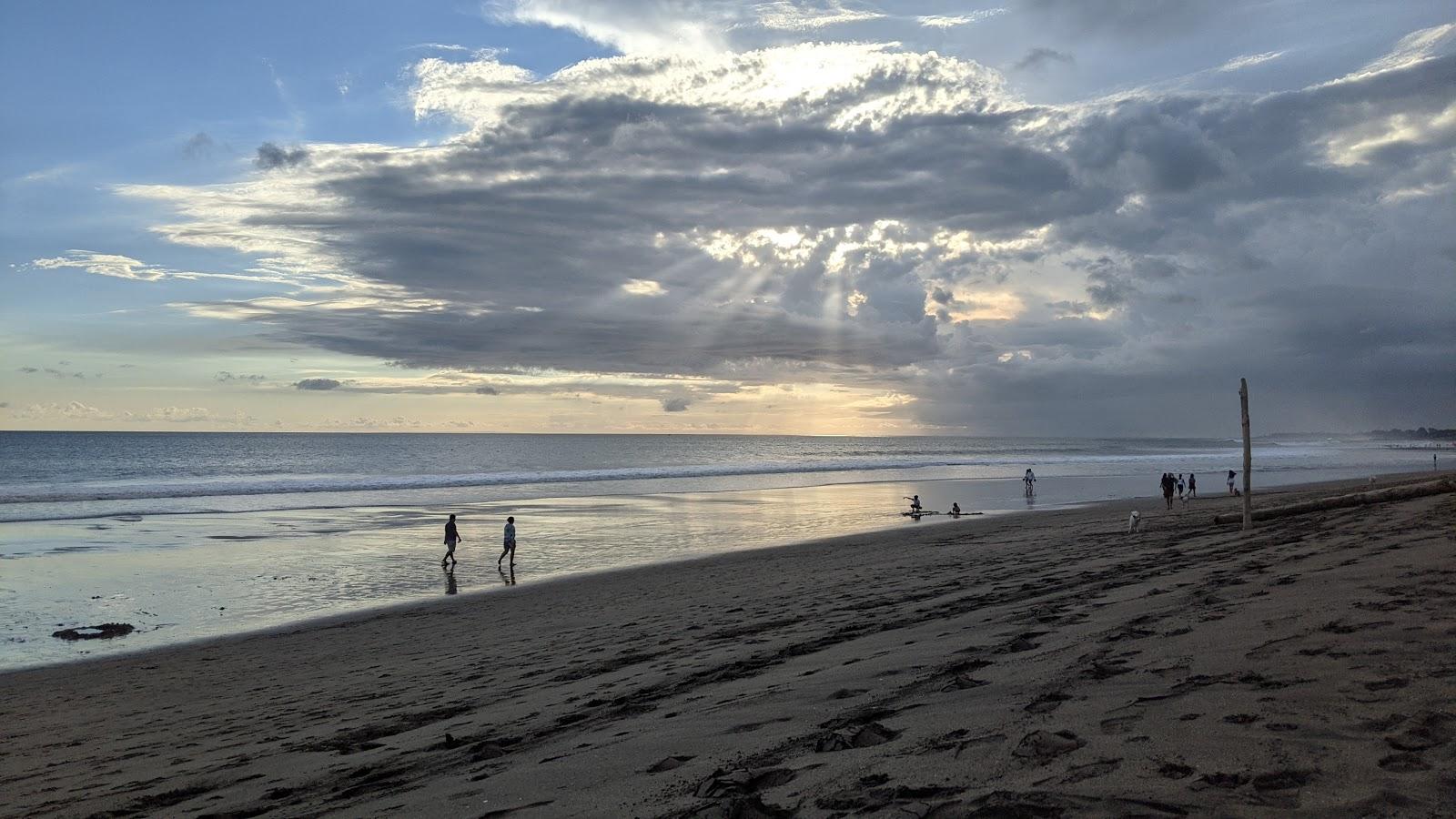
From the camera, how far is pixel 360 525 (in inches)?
1337

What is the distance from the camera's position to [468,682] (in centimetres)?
956

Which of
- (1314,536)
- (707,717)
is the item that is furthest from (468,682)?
(1314,536)

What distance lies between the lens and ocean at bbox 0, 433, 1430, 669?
18.0 m

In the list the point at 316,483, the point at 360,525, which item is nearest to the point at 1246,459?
the point at 360,525

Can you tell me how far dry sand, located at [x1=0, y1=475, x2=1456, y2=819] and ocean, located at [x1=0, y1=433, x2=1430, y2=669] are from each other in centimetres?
438

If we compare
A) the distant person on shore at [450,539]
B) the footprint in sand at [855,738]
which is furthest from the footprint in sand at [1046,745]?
the distant person on shore at [450,539]

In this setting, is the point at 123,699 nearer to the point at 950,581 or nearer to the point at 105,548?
the point at 950,581

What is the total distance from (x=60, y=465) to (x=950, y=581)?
9755 cm

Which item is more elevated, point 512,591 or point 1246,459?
point 1246,459

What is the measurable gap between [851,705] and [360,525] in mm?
32409

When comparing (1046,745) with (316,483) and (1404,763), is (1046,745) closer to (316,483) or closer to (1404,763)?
(1404,763)

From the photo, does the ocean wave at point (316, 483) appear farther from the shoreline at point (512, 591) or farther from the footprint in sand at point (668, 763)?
the footprint in sand at point (668, 763)

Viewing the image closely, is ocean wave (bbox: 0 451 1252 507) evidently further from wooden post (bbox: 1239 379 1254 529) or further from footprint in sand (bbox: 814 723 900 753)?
footprint in sand (bbox: 814 723 900 753)

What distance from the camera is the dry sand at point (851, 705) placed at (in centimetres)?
396
